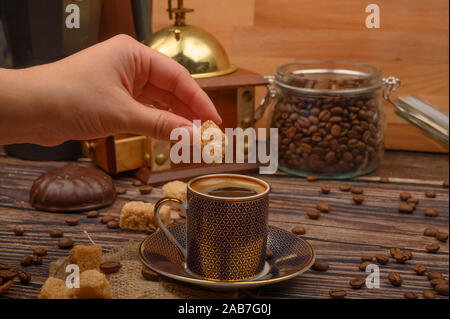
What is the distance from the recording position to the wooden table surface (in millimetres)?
656

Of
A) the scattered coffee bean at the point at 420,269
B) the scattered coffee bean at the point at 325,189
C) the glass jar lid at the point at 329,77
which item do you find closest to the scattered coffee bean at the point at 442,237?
the scattered coffee bean at the point at 420,269

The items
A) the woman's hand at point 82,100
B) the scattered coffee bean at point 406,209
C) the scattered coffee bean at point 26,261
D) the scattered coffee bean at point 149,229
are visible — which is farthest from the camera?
the scattered coffee bean at point 406,209

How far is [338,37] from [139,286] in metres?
0.73

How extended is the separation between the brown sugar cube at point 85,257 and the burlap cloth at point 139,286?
0.02 meters

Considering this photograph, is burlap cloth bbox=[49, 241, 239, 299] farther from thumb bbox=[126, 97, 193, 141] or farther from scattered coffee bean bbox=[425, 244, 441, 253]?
scattered coffee bean bbox=[425, 244, 441, 253]

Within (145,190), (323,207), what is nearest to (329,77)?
(323,207)

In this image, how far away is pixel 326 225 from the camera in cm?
83

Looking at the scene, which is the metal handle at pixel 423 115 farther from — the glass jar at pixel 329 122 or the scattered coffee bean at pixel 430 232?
the scattered coffee bean at pixel 430 232

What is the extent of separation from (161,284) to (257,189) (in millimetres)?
158

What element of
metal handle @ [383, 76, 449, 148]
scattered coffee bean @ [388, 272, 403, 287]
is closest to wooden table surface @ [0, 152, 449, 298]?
scattered coffee bean @ [388, 272, 403, 287]

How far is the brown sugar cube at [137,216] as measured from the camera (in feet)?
2.57
